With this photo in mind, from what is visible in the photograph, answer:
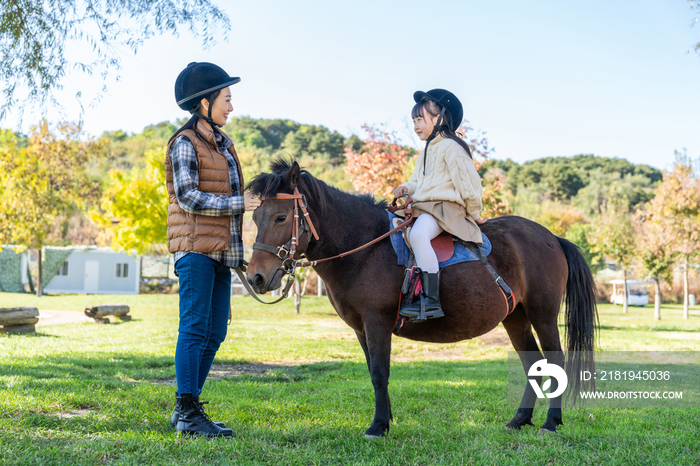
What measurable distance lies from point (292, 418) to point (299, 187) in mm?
1914

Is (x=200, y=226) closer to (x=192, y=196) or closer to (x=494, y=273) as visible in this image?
(x=192, y=196)

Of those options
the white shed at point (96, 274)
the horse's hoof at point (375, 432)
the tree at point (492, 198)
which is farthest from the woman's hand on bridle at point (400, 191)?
the white shed at point (96, 274)

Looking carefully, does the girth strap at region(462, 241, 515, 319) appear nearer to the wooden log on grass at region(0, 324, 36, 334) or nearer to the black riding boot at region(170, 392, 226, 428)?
the black riding boot at region(170, 392, 226, 428)

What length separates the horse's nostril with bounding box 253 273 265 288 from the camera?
3188mm

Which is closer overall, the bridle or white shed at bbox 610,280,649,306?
the bridle

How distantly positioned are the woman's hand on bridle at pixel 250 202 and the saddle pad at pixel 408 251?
1088 mm

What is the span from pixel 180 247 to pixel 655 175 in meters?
73.9

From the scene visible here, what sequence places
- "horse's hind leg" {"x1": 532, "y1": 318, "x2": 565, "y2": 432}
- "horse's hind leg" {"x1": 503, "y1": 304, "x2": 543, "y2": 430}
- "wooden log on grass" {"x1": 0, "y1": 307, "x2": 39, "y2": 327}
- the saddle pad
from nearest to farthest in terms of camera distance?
the saddle pad < "horse's hind leg" {"x1": 532, "y1": 318, "x2": 565, "y2": 432} < "horse's hind leg" {"x1": 503, "y1": 304, "x2": 543, "y2": 430} < "wooden log on grass" {"x1": 0, "y1": 307, "x2": 39, "y2": 327}

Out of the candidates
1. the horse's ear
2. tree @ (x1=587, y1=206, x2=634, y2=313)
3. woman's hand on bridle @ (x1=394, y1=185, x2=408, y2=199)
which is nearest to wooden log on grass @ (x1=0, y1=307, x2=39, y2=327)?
the horse's ear

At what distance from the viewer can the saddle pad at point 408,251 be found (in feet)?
12.1

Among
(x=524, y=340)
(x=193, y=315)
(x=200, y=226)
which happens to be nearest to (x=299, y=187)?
(x=200, y=226)

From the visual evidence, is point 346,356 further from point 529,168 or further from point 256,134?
point 256,134

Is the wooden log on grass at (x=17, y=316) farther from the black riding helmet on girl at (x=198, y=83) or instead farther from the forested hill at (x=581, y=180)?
the forested hill at (x=581, y=180)

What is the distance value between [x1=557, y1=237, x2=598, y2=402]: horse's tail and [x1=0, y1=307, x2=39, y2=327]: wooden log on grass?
10.7 m
